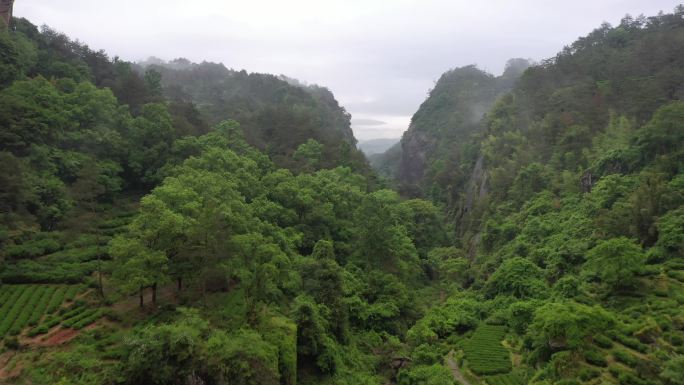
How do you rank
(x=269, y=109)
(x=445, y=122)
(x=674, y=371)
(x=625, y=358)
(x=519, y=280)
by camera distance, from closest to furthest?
(x=674, y=371) < (x=625, y=358) < (x=519, y=280) < (x=269, y=109) < (x=445, y=122)

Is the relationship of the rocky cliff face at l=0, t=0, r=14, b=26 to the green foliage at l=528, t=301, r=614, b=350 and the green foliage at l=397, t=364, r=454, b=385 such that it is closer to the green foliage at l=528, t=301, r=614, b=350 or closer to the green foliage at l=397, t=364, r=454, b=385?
the green foliage at l=397, t=364, r=454, b=385

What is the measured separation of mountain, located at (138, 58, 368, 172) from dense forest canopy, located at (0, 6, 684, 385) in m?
1.10

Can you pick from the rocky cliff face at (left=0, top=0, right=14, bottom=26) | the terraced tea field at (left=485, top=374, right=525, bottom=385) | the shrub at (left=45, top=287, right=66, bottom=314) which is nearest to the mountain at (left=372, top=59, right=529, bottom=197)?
the terraced tea field at (left=485, top=374, right=525, bottom=385)

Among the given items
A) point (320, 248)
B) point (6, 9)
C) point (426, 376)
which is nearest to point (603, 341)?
point (426, 376)

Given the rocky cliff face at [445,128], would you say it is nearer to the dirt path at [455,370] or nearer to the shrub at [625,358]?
the dirt path at [455,370]

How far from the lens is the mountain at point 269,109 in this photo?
60.6 metres

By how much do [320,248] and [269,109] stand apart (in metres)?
45.3

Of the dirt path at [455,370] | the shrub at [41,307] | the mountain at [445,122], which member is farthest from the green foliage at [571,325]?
the mountain at [445,122]

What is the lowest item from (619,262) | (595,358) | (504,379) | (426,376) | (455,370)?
(455,370)

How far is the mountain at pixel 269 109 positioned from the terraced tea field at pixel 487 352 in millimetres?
27617

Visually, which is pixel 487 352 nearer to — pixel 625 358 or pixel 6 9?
pixel 625 358

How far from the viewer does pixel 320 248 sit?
26.0 metres

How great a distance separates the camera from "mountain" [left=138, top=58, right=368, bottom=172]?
60.6 meters

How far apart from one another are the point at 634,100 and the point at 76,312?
48310 mm
